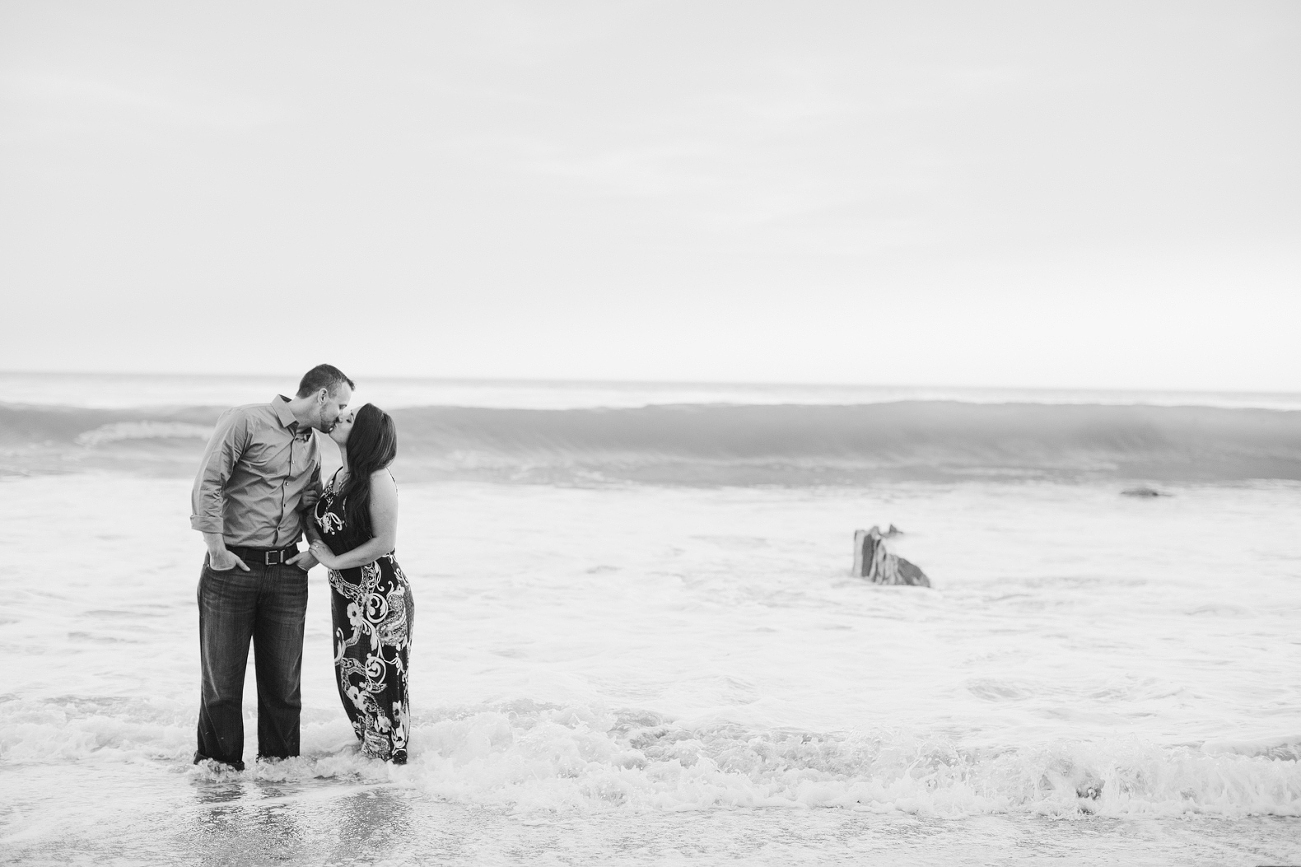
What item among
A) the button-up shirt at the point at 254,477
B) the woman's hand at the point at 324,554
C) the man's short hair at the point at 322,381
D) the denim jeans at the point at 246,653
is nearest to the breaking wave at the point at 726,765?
the denim jeans at the point at 246,653

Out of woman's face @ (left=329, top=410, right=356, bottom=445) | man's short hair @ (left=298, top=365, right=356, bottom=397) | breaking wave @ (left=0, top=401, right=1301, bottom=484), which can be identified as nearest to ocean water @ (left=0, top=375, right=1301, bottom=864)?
woman's face @ (left=329, top=410, right=356, bottom=445)

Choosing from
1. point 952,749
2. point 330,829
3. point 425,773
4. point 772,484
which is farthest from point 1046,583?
point 772,484

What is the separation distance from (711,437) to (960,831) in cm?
1973

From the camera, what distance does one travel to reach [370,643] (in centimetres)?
361

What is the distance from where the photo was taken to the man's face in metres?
3.42

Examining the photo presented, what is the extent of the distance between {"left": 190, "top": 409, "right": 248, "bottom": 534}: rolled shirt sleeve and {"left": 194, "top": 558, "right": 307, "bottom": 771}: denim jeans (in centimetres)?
21

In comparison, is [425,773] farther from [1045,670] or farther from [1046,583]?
[1046,583]

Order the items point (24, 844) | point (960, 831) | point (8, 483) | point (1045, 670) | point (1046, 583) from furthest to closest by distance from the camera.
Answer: point (8, 483)
point (1046, 583)
point (1045, 670)
point (960, 831)
point (24, 844)

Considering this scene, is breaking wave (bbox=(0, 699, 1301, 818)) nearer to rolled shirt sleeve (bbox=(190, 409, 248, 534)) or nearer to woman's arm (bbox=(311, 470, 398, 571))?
woman's arm (bbox=(311, 470, 398, 571))

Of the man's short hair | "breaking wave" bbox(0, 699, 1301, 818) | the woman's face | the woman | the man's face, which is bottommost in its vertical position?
"breaking wave" bbox(0, 699, 1301, 818)

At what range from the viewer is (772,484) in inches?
594

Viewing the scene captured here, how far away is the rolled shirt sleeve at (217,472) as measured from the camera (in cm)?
330

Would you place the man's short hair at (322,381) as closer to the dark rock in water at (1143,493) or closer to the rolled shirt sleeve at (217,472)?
the rolled shirt sleeve at (217,472)

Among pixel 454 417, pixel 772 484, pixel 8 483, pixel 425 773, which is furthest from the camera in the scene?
pixel 454 417
